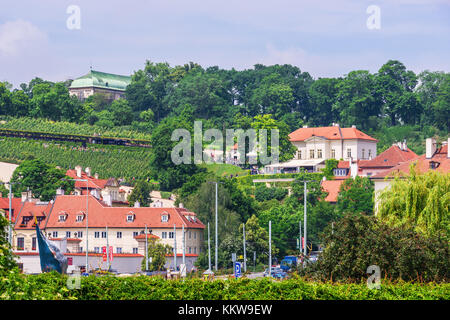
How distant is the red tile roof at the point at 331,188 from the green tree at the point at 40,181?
3555 centimetres

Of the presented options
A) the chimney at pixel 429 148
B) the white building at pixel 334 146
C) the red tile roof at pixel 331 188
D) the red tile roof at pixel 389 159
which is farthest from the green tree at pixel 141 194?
the chimney at pixel 429 148

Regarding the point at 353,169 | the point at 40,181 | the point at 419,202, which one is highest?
the point at 353,169

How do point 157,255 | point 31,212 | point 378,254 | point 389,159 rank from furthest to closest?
point 389,159, point 31,212, point 157,255, point 378,254

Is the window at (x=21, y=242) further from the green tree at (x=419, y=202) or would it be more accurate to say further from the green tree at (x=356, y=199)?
the green tree at (x=419, y=202)

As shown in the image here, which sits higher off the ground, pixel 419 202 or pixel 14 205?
pixel 419 202

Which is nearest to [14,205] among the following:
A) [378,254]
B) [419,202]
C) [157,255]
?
[157,255]

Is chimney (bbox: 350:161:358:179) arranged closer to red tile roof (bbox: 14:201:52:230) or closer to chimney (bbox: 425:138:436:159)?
chimney (bbox: 425:138:436:159)

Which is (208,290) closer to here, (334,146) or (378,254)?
(378,254)

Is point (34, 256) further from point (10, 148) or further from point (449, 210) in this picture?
point (10, 148)

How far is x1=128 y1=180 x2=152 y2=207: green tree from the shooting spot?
13288 centimetres

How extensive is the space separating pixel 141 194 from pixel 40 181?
14489 millimetres

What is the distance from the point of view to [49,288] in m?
19.3

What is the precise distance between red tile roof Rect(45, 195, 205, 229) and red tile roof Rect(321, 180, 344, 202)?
2979 cm

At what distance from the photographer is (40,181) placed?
12719 centimetres
